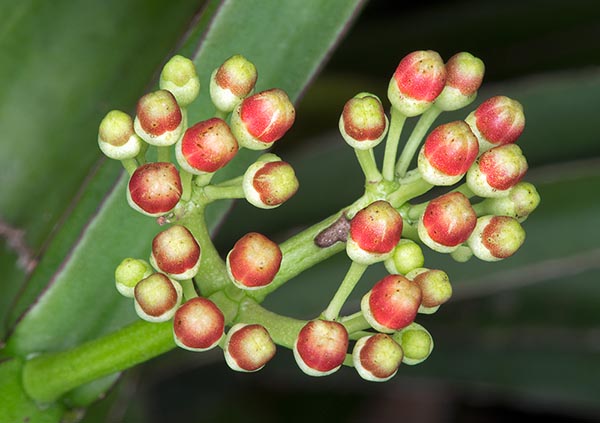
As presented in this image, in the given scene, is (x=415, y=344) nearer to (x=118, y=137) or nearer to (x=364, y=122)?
(x=364, y=122)

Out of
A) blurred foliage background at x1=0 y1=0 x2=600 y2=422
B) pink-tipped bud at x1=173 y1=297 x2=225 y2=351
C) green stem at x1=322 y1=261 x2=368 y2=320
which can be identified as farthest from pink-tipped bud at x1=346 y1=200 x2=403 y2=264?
blurred foliage background at x1=0 y1=0 x2=600 y2=422

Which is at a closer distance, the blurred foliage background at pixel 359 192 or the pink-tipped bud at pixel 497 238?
the pink-tipped bud at pixel 497 238

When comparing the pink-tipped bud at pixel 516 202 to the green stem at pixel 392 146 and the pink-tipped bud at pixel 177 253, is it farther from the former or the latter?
the pink-tipped bud at pixel 177 253

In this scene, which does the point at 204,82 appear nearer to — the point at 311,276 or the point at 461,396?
the point at 311,276

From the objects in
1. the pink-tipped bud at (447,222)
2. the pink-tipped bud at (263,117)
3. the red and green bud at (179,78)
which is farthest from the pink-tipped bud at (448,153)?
the red and green bud at (179,78)

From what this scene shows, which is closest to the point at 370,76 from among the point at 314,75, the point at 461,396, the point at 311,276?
the point at 311,276

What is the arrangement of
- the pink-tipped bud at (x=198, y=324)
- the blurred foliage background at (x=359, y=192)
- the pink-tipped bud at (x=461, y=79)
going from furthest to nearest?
the blurred foliage background at (x=359, y=192)
the pink-tipped bud at (x=461, y=79)
the pink-tipped bud at (x=198, y=324)

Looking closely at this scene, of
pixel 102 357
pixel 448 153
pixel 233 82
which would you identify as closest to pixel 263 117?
pixel 233 82
